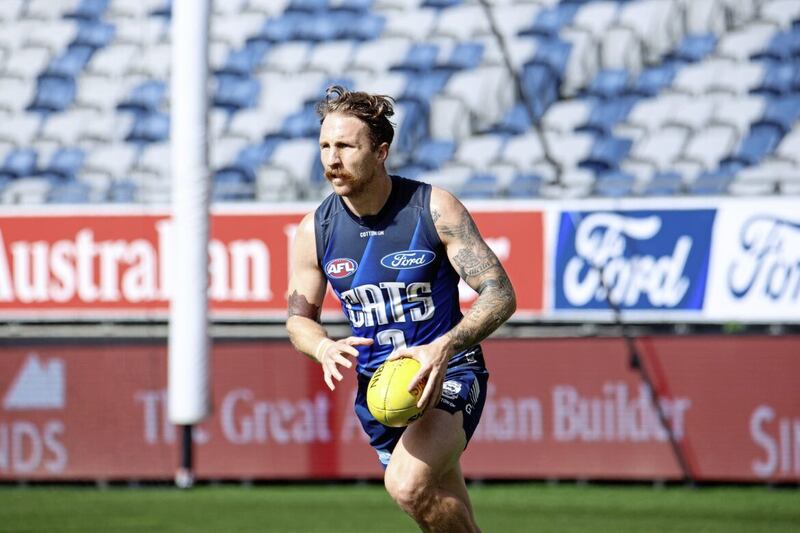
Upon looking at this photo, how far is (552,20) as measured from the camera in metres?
17.6

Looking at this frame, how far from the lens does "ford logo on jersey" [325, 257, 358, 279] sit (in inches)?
229

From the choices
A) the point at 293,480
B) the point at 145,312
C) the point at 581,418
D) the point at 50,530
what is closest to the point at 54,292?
the point at 145,312

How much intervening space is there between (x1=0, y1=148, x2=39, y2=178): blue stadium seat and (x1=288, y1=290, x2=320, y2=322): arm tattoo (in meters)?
12.2

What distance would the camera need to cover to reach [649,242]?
1222cm

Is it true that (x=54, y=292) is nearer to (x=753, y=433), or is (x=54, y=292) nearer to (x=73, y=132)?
(x=73, y=132)

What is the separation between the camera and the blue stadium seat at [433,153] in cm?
1591

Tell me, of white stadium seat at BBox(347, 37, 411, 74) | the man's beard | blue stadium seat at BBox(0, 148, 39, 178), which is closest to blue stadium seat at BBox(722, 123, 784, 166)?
white stadium seat at BBox(347, 37, 411, 74)

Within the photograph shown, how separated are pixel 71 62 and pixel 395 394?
15074 mm

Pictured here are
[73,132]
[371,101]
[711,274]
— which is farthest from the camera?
[73,132]

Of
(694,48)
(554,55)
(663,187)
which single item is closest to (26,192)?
(663,187)

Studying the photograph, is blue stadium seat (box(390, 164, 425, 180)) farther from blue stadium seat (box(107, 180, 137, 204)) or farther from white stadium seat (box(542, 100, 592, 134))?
blue stadium seat (box(107, 180, 137, 204))

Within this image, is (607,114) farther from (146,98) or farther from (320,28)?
(146,98)

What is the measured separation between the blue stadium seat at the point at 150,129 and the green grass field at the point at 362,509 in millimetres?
6358

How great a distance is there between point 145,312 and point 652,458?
5.06 metres
